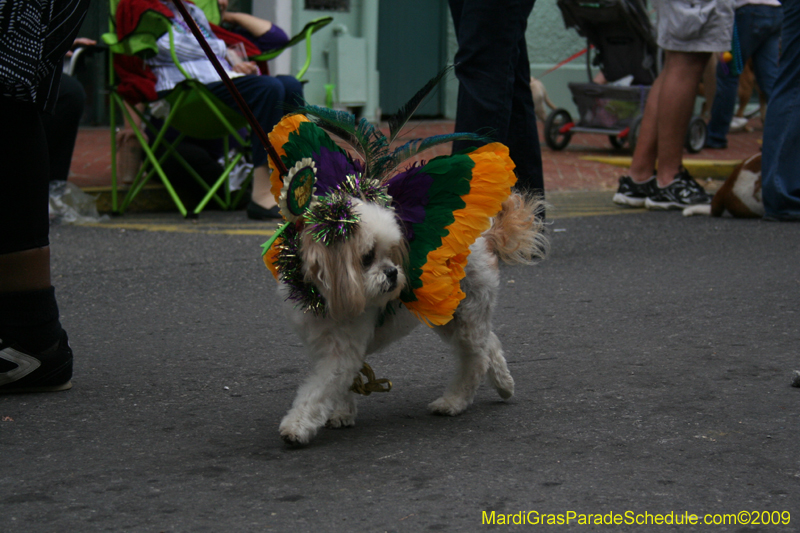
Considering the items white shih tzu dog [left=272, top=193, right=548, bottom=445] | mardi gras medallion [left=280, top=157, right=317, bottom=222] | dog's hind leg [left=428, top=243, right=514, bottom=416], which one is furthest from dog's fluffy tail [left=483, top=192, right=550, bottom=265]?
mardi gras medallion [left=280, top=157, right=317, bottom=222]

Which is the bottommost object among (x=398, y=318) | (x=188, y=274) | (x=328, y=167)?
(x=188, y=274)

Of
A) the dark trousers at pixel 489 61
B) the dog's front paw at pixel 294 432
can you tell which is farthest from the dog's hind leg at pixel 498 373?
the dark trousers at pixel 489 61

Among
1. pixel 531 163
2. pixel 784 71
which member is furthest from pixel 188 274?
pixel 784 71

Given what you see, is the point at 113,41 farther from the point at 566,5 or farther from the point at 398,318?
the point at 566,5

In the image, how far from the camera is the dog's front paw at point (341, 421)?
2414 mm

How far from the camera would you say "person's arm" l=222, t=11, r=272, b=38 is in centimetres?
671

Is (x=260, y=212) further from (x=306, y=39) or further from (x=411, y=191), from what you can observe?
(x=411, y=191)

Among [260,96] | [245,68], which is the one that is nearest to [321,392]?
[260,96]

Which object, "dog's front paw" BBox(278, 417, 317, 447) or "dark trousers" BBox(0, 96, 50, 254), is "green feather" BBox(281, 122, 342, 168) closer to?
"dog's front paw" BBox(278, 417, 317, 447)

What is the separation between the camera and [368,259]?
2146 millimetres

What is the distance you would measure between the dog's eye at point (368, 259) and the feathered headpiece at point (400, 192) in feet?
0.28

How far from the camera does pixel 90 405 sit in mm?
2549

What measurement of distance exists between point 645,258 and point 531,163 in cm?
83

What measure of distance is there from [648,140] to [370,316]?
14.7 feet
